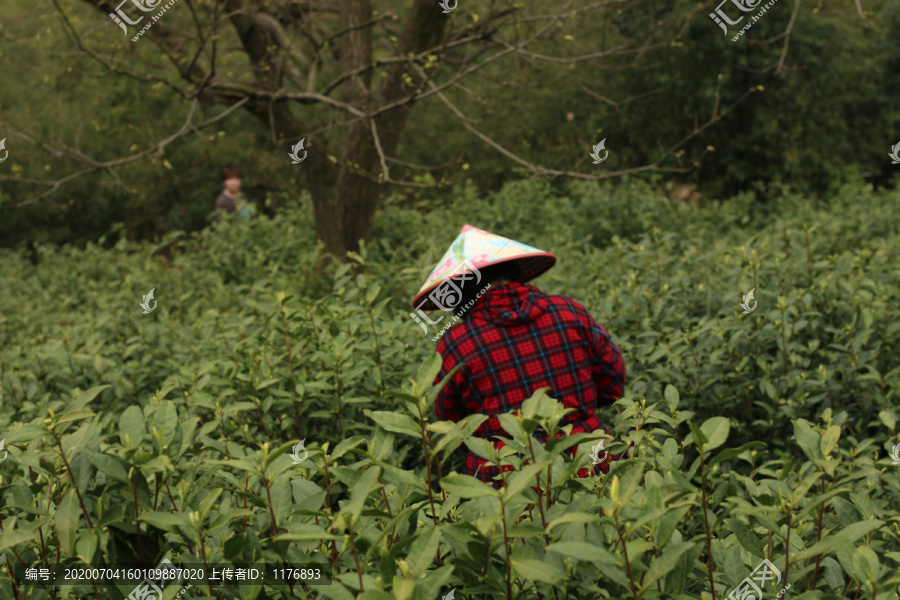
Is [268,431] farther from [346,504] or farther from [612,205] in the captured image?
[612,205]

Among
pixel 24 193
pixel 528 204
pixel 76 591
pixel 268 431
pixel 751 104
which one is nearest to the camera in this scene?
pixel 76 591

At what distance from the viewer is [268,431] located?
8.84ft

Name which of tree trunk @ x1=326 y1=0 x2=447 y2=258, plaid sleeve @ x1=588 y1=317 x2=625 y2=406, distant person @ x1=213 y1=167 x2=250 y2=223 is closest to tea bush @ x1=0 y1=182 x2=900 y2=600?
plaid sleeve @ x1=588 y1=317 x2=625 y2=406

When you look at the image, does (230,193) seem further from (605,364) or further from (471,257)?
(605,364)

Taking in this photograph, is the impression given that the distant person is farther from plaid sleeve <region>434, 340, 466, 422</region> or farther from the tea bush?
plaid sleeve <region>434, 340, 466, 422</region>

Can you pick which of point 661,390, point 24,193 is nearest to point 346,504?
point 661,390

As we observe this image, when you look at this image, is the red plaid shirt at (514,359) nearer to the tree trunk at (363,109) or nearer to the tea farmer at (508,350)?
the tea farmer at (508,350)

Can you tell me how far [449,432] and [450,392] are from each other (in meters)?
1.24

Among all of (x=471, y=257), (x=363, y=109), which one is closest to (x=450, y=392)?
(x=471, y=257)

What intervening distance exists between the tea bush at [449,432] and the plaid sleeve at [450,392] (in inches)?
8.5

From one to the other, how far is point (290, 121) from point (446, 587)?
5826 mm

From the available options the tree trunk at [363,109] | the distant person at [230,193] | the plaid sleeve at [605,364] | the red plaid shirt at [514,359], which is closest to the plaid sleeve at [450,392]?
the red plaid shirt at [514,359]

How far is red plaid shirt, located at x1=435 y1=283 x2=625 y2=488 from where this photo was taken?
8.48 feet

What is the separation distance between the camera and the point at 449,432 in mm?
1375
